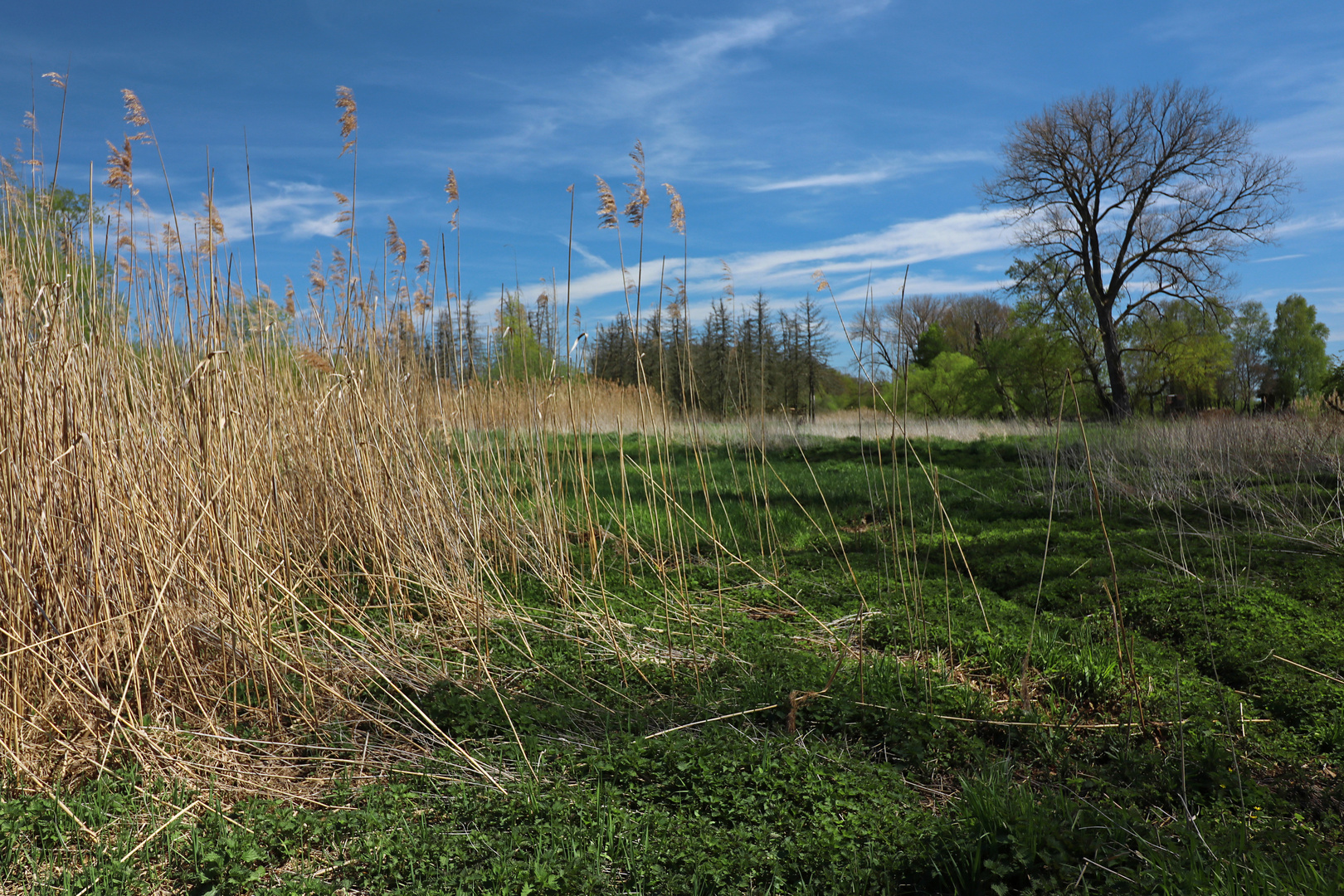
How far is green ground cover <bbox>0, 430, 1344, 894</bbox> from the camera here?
1.92 metres

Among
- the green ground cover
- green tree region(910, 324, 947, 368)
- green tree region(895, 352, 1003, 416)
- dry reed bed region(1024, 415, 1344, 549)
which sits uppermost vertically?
green tree region(910, 324, 947, 368)

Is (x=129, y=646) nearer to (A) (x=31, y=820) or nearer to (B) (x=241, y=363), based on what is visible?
(A) (x=31, y=820)

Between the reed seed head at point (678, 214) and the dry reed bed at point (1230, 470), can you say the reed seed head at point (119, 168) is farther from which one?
the dry reed bed at point (1230, 470)

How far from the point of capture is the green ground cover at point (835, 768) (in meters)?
1.92

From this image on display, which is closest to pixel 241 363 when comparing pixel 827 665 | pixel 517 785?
pixel 517 785

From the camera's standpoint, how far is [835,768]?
8.05ft

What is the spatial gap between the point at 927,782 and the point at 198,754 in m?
2.50

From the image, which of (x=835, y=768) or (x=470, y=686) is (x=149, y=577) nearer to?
(x=470, y=686)

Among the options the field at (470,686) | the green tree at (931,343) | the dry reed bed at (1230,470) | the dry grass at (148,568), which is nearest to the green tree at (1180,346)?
the green tree at (931,343)

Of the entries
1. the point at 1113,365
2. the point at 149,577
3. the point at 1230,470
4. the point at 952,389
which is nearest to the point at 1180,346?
the point at 1113,365

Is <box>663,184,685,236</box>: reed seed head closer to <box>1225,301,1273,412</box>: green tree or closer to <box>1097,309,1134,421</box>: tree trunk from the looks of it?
<box>1097,309,1134,421</box>: tree trunk

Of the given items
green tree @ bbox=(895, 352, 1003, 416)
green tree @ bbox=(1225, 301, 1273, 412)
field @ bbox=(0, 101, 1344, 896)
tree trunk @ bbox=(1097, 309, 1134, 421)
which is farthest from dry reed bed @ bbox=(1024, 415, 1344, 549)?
green tree @ bbox=(1225, 301, 1273, 412)

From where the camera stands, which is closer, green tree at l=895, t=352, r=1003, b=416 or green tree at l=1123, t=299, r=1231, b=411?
green tree at l=1123, t=299, r=1231, b=411

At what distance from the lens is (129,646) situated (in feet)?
8.23
